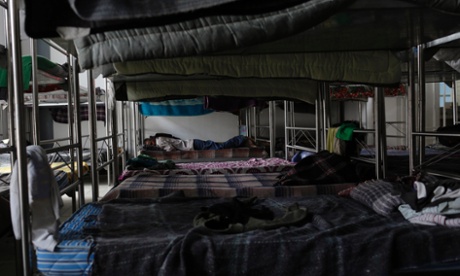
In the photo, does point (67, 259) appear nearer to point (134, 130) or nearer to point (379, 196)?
point (379, 196)

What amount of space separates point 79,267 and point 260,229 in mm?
767

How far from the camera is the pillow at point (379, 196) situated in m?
2.00

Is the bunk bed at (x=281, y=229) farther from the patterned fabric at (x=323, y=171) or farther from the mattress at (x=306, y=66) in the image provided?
the patterned fabric at (x=323, y=171)

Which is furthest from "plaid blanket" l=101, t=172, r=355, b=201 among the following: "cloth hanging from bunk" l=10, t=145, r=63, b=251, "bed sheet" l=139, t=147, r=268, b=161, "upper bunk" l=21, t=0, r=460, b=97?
"bed sheet" l=139, t=147, r=268, b=161

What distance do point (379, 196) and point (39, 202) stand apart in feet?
5.52

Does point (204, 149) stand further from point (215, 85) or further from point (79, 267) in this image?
point (79, 267)

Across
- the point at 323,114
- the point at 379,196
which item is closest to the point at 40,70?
the point at 379,196

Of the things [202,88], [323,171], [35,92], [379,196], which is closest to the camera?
[379,196]

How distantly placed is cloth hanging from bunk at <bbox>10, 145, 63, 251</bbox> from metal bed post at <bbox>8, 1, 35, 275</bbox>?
0.02 meters

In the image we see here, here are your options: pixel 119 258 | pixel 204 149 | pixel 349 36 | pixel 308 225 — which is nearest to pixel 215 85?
pixel 349 36

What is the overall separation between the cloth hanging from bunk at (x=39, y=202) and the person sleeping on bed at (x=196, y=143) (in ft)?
15.1

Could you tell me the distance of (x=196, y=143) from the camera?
6613 millimetres

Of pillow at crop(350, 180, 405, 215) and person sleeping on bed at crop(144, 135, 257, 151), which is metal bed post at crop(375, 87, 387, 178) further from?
person sleeping on bed at crop(144, 135, 257, 151)

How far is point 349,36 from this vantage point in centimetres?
210
